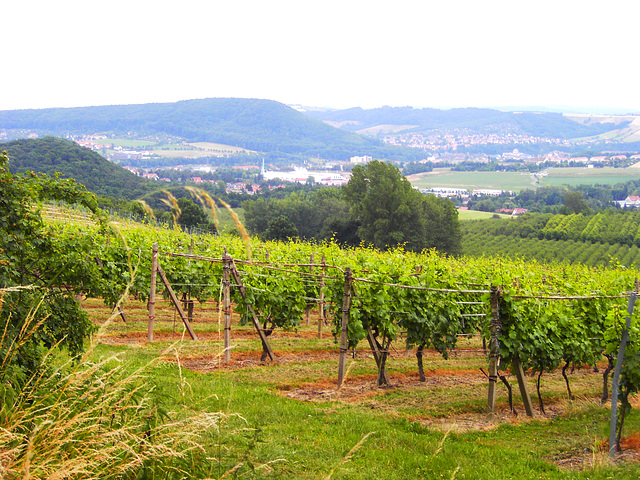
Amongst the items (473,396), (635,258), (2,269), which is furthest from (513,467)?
(635,258)

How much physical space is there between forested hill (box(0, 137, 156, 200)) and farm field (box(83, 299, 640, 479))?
142 ft

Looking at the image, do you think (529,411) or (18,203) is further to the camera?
(529,411)

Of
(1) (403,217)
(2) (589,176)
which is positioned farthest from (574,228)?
(2) (589,176)

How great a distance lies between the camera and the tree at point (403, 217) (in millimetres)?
55188

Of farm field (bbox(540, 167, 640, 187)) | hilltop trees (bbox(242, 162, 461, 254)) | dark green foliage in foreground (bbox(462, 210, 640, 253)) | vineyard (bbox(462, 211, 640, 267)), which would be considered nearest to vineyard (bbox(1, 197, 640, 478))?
hilltop trees (bbox(242, 162, 461, 254))

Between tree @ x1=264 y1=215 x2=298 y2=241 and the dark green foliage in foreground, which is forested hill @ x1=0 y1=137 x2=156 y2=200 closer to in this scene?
tree @ x1=264 y1=215 x2=298 y2=241

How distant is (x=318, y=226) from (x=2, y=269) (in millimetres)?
63933

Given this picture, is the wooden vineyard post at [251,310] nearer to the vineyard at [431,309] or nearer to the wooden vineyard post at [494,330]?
the vineyard at [431,309]

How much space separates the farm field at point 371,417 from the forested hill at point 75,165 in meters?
43.2

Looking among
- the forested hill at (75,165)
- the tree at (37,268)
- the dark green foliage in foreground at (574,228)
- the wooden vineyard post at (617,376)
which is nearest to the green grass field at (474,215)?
the dark green foliage in foreground at (574,228)

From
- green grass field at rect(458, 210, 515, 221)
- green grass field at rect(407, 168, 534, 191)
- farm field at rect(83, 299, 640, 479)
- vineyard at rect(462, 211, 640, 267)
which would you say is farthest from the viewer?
green grass field at rect(407, 168, 534, 191)

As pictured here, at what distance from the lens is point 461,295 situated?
10.2 metres

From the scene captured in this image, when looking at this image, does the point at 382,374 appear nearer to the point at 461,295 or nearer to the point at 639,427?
the point at 461,295

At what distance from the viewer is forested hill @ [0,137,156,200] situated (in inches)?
2104
